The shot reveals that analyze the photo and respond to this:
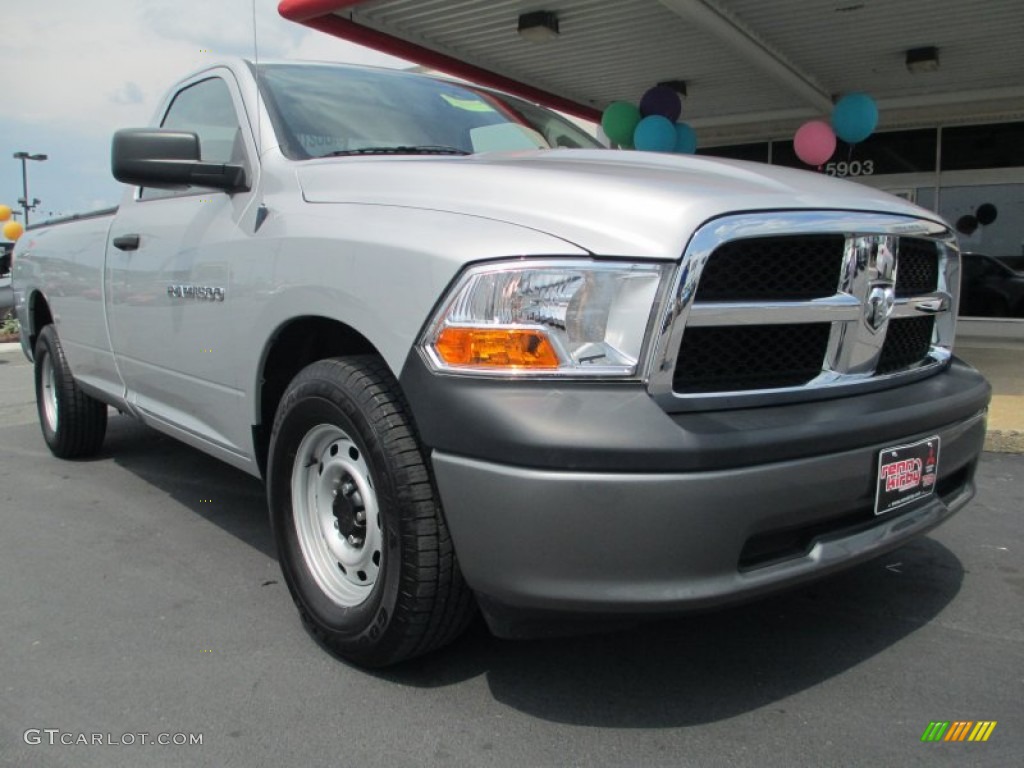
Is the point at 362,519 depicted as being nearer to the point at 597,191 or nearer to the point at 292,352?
the point at 292,352

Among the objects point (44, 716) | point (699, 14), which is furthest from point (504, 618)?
point (699, 14)

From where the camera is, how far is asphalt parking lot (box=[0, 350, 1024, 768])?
220cm

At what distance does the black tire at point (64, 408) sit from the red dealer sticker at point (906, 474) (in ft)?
14.4

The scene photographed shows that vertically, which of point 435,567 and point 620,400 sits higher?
point 620,400

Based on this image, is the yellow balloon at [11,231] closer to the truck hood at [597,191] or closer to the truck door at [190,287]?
the truck door at [190,287]

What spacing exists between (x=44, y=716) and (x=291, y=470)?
3.08 feet

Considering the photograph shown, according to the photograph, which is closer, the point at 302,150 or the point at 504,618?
the point at 504,618

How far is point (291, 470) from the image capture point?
2750 millimetres

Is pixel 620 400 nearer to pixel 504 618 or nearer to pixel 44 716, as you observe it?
pixel 504 618

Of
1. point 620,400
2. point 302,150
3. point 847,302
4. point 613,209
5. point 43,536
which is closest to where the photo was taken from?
point 620,400

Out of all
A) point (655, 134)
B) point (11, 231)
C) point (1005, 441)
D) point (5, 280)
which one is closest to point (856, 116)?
point (655, 134)

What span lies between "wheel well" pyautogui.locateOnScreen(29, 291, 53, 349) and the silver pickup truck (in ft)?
9.65

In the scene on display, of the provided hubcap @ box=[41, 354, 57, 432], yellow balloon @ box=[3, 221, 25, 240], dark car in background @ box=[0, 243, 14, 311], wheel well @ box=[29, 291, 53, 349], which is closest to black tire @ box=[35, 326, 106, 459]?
hubcap @ box=[41, 354, 57, 432]

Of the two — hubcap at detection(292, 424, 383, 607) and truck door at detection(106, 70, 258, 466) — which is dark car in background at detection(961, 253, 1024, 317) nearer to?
truck door at detection(106, 70, 258, 466)
